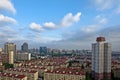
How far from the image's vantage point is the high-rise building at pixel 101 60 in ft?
46.8

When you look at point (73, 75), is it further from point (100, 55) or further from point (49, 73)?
point (100, 55)

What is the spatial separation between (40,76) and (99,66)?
498 centimetres

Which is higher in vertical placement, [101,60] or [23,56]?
[101,60]

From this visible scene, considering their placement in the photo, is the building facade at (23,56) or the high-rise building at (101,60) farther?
the building facade at (23,56)

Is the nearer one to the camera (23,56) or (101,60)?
(101,60)

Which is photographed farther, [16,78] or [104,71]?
[104,71]

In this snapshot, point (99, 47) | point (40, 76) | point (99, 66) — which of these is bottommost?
point (40, 76)

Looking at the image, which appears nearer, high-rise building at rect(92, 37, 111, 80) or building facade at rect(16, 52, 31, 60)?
high-rise building at rect(92, 37, 111, 80)

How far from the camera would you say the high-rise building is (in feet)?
46.8

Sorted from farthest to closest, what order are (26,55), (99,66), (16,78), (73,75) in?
(26,55) < (99,66) < (73,75) < (16,78)

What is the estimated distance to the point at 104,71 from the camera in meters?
14.5

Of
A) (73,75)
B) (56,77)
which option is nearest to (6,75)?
(56,77)

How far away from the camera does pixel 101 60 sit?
47.5 ft

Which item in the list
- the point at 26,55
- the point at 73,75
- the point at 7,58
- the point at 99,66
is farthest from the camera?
the point at 26,55
